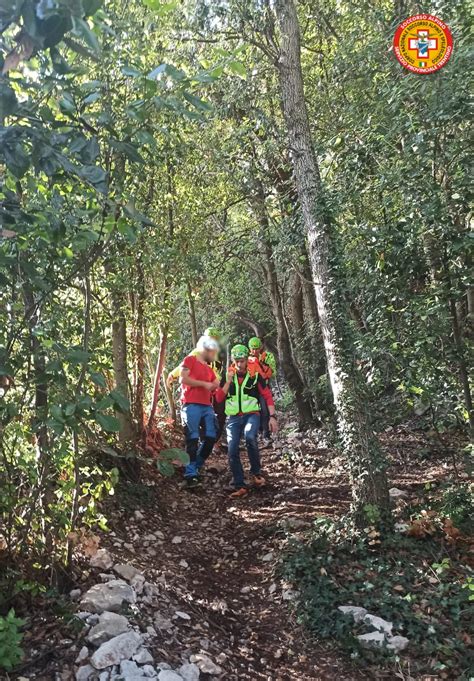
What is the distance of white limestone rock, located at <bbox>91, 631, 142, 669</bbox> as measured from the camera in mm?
2967

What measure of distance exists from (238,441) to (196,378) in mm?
1032

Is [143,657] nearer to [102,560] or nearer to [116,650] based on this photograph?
[116,650]

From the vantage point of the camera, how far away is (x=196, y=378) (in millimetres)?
7195

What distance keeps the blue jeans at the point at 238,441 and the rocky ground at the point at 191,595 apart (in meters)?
0.34

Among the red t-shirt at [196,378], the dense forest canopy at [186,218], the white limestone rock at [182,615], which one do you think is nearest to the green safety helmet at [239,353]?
the red t-shirt at [196,378]

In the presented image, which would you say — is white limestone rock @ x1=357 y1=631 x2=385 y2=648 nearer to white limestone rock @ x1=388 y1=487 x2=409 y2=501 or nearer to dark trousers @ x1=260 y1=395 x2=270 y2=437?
white limestone rock @ x1=388 y1=487 x2=409 y2=501

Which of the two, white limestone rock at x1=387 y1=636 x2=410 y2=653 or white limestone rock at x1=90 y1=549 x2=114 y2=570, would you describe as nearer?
white limestone rock at x1=387 y1=636 x2=410 y2=653

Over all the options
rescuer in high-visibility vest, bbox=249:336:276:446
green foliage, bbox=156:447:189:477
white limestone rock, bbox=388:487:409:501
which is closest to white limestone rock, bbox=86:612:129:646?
green foliage, bbox=156:447:189:477

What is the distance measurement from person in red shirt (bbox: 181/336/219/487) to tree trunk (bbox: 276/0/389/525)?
2084 mm

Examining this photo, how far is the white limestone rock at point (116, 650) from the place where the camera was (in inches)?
117

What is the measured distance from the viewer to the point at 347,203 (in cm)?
589

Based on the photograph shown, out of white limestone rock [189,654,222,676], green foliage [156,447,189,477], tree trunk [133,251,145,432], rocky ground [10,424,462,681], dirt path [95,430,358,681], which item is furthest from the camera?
tree trunk [133,251,145,432]

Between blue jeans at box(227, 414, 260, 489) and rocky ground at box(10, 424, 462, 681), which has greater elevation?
blue jeans at box(227, 414, 260, 489)

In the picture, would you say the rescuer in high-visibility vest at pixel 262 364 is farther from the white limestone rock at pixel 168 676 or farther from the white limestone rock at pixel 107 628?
the white limestone rock at pixel 168 676
